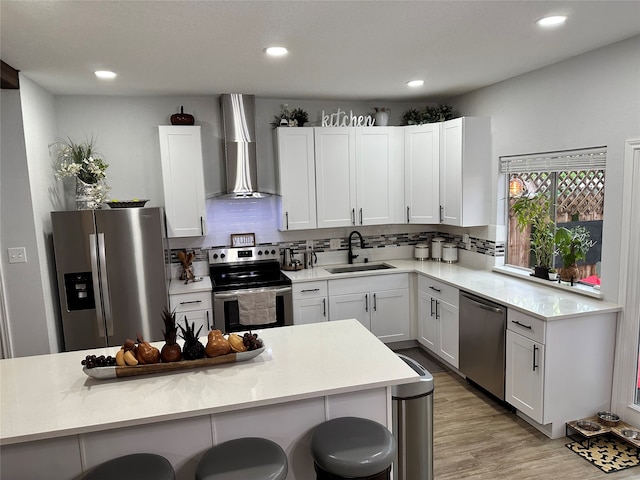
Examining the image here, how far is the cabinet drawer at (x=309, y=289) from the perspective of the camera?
416 cm

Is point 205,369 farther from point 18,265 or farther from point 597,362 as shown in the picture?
point 597,362

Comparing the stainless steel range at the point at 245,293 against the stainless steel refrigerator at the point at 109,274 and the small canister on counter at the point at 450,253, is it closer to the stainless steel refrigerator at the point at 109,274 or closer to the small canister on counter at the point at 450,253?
the stainless steel refrigerator at the point at 109,274

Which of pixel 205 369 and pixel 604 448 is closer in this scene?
pixel 205 369

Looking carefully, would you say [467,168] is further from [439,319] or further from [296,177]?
[296,177]

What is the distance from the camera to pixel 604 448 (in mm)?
2795

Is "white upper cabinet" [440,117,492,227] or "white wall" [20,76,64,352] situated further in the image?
"white upper cabinet" [440,117,492,227]

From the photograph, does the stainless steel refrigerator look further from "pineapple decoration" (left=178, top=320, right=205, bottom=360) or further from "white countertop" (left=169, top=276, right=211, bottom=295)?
"pineapple decoration" (left=178, top=320, right=205, bottom=360)

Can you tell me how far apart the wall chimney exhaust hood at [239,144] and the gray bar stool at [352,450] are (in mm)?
2733

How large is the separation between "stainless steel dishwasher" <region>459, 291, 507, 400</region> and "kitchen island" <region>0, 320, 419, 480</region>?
1.40 metres

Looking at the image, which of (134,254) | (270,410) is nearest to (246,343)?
(270,410)

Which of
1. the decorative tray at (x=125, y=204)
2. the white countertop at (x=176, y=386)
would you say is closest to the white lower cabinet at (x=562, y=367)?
the white countertop at (x=176, y=386)

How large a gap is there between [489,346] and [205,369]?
225 cm

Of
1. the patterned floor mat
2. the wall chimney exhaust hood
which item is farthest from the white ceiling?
the patterned floor mat

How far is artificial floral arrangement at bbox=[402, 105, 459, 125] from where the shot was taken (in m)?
4.53
